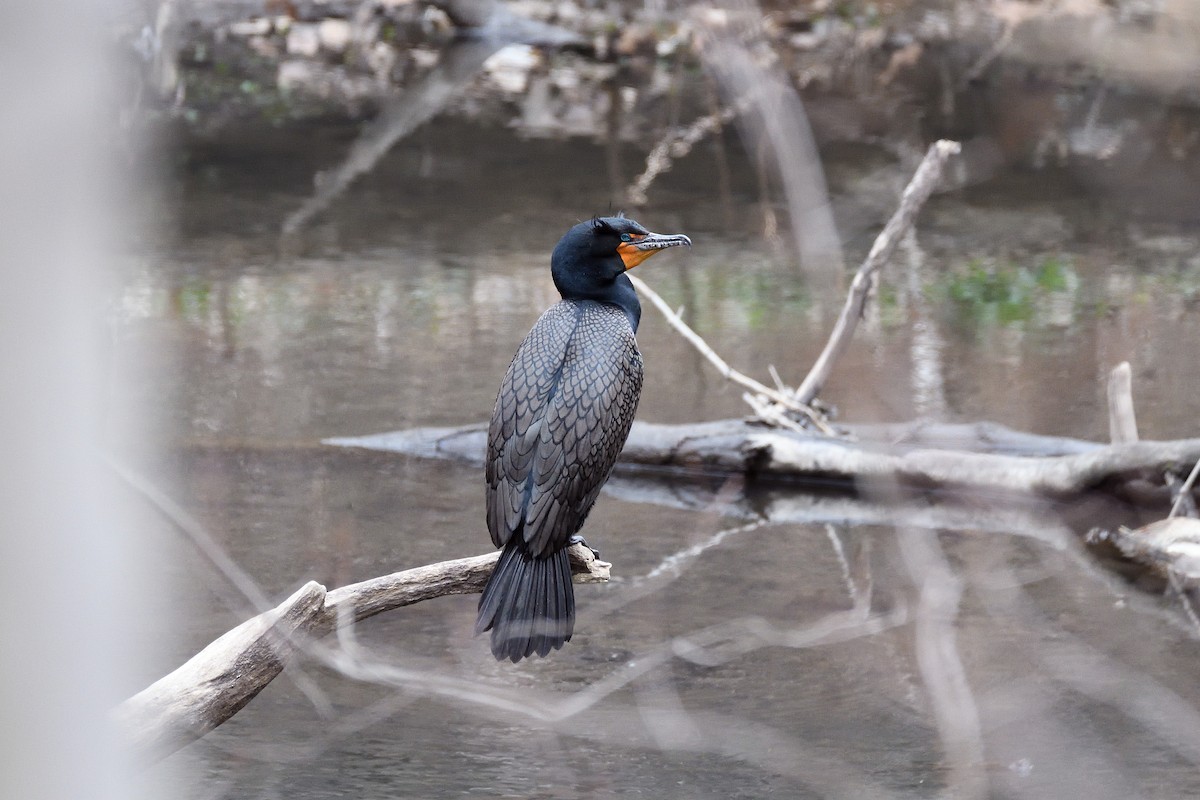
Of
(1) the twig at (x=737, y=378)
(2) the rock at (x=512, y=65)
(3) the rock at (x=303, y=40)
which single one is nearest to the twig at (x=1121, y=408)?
(1) the twig at (x=737, y=378)

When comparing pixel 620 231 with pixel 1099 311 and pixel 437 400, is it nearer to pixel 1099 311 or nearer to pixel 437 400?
pixel 437 400

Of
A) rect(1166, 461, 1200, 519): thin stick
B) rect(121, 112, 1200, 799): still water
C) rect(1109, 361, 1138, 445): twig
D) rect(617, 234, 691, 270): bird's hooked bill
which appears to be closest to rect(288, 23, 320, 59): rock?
rect(121, 112, 1200, 799): still water

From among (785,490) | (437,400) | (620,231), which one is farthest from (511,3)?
(620,231)

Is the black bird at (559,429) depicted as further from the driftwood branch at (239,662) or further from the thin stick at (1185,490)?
the thin stick at (1185,490)

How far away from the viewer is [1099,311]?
7.90 metres

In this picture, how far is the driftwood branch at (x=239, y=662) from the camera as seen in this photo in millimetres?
2453

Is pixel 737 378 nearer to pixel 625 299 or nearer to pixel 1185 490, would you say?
pixel 1185 490

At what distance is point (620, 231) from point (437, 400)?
350 cm

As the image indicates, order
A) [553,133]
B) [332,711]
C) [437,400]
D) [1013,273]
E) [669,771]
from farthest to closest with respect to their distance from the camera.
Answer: [553,133], [1013,273], [437,400], [332,711], [669,771]

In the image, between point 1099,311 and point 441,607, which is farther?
point 1099,311

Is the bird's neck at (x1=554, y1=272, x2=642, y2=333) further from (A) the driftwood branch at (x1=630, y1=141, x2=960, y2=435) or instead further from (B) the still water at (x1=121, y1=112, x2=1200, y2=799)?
(A) the driftwood branch at (x1=630, y1=141, x2=960, y2=435)

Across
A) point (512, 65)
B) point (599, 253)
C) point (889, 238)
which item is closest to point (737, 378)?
point (889, 238)

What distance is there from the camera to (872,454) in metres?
5.64

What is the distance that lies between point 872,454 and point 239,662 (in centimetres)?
352
